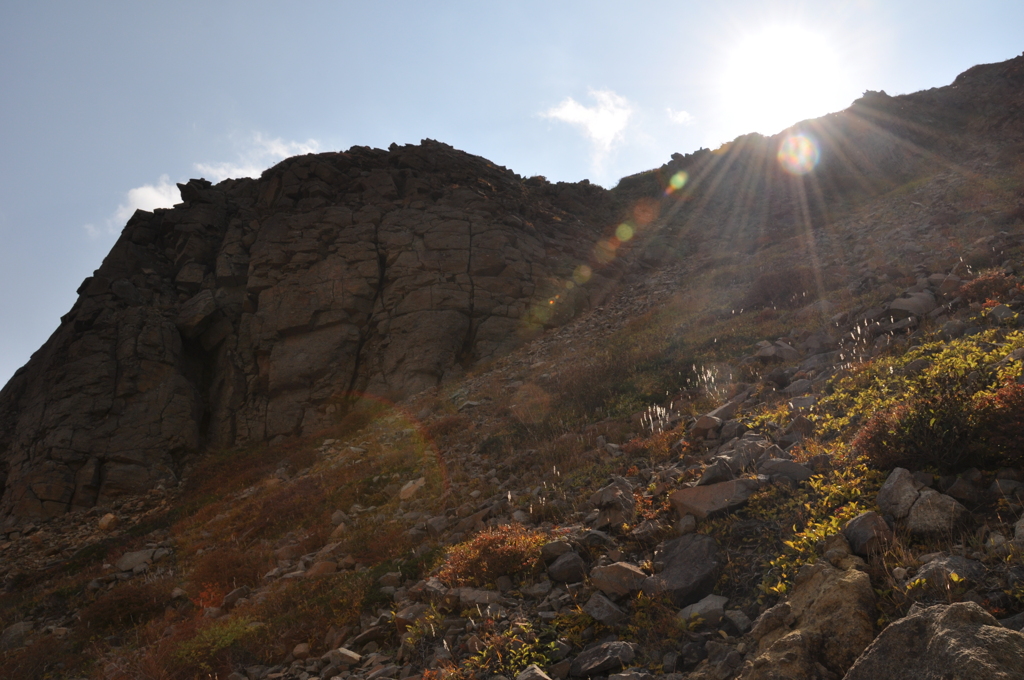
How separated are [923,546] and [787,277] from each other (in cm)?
1582

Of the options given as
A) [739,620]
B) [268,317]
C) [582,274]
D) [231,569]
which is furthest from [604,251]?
[739,620]

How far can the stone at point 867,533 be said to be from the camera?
4395 mm

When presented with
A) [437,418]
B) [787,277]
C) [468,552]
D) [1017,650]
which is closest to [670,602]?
[1017,650]

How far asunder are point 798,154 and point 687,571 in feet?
128

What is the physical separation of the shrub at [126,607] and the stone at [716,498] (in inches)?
414

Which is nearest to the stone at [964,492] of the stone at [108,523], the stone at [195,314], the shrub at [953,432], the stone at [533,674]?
the shrub at [953,432]

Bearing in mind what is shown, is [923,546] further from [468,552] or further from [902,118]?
[902,118]

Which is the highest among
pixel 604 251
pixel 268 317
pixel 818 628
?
pixel 268 317

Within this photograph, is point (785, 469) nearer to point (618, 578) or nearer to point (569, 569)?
point (618, 578)

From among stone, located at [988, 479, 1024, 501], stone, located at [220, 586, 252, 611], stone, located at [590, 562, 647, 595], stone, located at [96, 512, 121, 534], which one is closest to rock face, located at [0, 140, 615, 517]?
stone, located at [96, 512, 121, 534]

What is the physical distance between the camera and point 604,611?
17.4 feet

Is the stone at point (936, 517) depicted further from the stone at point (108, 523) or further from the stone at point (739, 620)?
the stone at point (108, 523)

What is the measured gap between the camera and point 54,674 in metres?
8.87

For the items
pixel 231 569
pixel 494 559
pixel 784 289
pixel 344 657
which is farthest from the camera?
pixel 784 289
